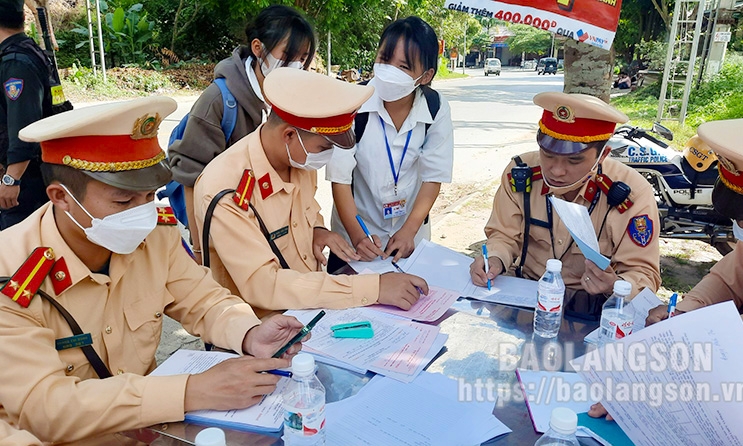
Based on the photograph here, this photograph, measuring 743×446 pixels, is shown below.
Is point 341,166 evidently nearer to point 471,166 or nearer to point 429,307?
point 429,307

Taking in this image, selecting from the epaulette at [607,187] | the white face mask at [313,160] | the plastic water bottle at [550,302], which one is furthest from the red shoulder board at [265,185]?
the epaulette at [607,187]

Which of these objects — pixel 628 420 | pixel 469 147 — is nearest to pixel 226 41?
pixel 469 147

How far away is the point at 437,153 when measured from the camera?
2.68 meters

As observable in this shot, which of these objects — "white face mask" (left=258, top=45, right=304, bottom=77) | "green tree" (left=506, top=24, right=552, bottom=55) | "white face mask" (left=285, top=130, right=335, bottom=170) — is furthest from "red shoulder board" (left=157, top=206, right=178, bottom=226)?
"green tree" (left=506, top=24, right=552, bottom=55)

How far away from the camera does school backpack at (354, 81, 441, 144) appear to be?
262 centimetres

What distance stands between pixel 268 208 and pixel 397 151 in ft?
2.81

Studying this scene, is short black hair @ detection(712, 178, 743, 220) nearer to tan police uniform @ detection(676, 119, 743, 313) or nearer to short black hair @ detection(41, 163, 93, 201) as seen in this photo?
tan police uniform @ detection(676, 119, 743, 313)

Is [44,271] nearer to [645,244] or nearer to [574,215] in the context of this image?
[574,215]

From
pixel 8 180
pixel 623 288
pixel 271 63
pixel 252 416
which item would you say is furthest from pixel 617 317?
pixel 8 180

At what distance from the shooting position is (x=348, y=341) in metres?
1.65

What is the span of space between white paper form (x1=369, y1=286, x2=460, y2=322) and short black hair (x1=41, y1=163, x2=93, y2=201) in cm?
98

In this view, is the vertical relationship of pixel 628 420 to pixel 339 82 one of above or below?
below

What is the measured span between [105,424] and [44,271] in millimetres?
425

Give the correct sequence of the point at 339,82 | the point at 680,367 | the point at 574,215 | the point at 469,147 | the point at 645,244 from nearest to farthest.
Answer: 1. the point at 680,367
2. the point at 574,215
3. the point at 339,82
4. the point at 645,244
5. the point at 469,147
